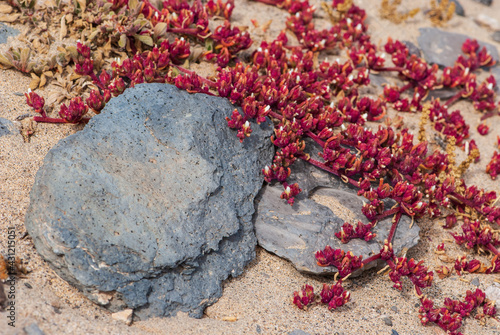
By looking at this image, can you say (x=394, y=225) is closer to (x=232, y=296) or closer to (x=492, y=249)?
(x=492, y=249)

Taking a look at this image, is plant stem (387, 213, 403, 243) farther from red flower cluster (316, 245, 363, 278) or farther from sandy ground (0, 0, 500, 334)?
red flower cluster (316, 245, 363, 278)

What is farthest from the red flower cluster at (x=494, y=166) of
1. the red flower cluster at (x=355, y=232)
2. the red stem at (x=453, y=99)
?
the red flower cluster at (x=355, y=232)

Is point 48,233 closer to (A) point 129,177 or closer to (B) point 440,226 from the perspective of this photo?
(A) point 129,177

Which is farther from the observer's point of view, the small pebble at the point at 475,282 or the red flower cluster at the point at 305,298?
the small pebble at the point at 475,282

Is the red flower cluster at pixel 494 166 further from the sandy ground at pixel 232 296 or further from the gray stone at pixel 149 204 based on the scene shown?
the gray stone at pixel 149 204

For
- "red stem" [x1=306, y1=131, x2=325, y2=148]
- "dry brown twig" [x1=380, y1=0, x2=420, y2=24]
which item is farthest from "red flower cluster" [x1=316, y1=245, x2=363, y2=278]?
"dry brown twig" [x1=380, y1=0, x2=420, y2=24]

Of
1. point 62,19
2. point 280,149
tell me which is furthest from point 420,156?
point 62,19
